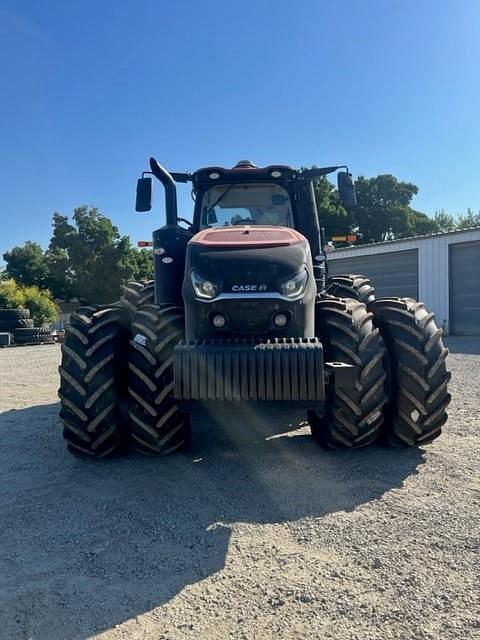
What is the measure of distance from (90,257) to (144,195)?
117 feet

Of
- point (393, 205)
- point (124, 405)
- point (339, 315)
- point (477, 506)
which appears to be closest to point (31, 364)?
point (124, 405)

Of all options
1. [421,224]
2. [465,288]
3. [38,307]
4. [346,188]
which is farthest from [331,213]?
[346,188]

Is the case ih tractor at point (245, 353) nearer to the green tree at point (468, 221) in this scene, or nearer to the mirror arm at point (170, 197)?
the mirror arm at point (170, 197)

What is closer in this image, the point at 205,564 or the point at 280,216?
the point at 205,564

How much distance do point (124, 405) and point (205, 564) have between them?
71.0 inches

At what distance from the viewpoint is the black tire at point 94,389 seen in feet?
13.3

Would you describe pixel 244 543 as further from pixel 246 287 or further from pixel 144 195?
pixel 144 195

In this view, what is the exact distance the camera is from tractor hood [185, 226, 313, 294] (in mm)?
3633

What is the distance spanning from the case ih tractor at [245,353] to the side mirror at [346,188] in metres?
0.57

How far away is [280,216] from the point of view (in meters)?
5.20

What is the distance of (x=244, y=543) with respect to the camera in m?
2.88

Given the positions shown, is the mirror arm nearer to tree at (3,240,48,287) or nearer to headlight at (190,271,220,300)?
headlight at (190,271,220,300)

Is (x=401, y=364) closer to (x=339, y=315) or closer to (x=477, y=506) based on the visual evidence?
(x=339, y=315)

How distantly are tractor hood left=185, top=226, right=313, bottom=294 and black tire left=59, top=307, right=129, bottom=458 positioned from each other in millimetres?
1021
